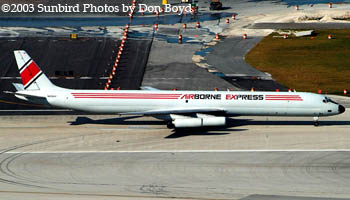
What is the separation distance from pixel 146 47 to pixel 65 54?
1214 cm

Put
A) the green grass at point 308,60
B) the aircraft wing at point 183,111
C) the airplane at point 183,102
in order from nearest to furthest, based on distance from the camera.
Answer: the aircraft wing at point 183,111 < the airplane at point 183,102 < the green grass at point 308,60

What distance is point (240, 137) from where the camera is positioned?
56.5m

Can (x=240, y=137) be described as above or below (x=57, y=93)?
below

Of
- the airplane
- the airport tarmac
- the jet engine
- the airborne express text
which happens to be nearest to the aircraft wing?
the airplane

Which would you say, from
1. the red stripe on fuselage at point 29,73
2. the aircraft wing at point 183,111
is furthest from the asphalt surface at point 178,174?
the red stripe on fuselage at point 29,73

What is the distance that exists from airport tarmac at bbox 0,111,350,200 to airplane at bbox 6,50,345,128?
77.8 inches

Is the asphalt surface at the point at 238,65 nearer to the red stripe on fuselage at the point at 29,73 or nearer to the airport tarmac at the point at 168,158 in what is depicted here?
the airport tarmac at the point at 168,158

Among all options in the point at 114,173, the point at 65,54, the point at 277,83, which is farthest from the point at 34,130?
the point at 277,83

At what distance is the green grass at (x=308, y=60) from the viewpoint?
73688 mm

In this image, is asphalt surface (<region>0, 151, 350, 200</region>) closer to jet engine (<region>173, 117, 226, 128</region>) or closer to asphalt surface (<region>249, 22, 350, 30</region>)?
jet engine (<region>173, 117, 226, 128</region>)

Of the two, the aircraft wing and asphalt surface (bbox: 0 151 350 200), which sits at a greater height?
the aircraft wing

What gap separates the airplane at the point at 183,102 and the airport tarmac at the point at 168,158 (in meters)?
1.97

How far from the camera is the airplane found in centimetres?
5825

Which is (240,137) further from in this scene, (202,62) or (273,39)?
(273,39)
